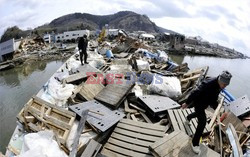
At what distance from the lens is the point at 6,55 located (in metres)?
27.9

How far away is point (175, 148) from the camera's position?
3.66 m

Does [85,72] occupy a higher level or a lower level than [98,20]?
lower

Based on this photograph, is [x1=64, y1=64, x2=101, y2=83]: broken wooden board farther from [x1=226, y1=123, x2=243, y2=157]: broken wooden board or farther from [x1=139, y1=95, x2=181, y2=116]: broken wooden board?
[x1=226, y1=123, x2=243, y2=157]: broken wooden board

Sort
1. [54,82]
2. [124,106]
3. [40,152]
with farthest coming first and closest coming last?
1. [54,82]
2. [124,106]
3. [40,152]

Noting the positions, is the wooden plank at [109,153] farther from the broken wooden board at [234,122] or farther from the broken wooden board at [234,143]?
the broken wooden board at [234,122]

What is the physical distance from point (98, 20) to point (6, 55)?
465 ft

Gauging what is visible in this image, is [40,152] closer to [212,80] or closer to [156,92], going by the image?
[212,80]

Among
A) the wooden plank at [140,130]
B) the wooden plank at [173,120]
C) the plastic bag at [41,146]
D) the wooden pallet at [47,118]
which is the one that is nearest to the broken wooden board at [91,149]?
the plastic bag at [41,146]

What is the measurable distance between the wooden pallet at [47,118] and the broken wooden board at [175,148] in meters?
1.86

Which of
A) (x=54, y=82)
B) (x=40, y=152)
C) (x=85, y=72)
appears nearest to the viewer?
(x=40, y=152)

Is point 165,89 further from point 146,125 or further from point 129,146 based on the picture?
point 129,146

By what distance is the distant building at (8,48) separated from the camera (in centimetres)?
2658

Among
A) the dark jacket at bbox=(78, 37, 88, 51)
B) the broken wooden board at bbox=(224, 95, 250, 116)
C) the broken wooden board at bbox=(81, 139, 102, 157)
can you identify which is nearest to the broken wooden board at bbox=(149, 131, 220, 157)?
the broken wooden board at bbox=(81, 139, 102, 157)

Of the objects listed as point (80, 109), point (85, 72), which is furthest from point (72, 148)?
point (85, 72)
